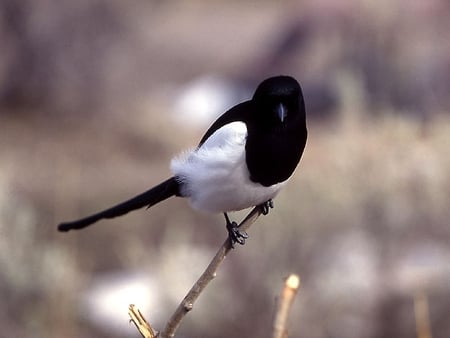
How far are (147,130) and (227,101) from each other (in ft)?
2.98

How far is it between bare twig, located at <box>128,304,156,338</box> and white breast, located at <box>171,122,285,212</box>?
0.60 metres

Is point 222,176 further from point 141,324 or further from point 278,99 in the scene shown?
point 141,324

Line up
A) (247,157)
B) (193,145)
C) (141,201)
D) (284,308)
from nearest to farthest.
A: (284,308) → (247,157) → (141,201) → (193,145)

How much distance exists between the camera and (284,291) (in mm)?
1437

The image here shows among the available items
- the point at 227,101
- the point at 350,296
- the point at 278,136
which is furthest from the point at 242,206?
the point at 227,101

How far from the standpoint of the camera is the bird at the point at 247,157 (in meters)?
2.00

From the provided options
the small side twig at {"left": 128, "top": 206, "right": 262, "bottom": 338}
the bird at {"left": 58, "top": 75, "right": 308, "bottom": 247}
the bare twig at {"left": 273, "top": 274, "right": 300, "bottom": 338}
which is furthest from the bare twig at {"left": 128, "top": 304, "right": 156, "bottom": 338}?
the bird at {"left": 58, "top": 75, "right": 308, "bottom": 247}

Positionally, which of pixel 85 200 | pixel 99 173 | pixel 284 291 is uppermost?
pixel 99 173

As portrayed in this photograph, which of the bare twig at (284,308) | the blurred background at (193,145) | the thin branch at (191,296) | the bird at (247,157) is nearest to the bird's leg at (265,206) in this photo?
Answer: the bird at (247,157)

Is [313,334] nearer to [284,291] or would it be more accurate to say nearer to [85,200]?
[85,200]

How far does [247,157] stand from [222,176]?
0.09 meters

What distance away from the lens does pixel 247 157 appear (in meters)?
2.09

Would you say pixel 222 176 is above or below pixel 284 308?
above

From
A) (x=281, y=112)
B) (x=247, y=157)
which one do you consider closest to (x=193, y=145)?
(x=247, y=157)
